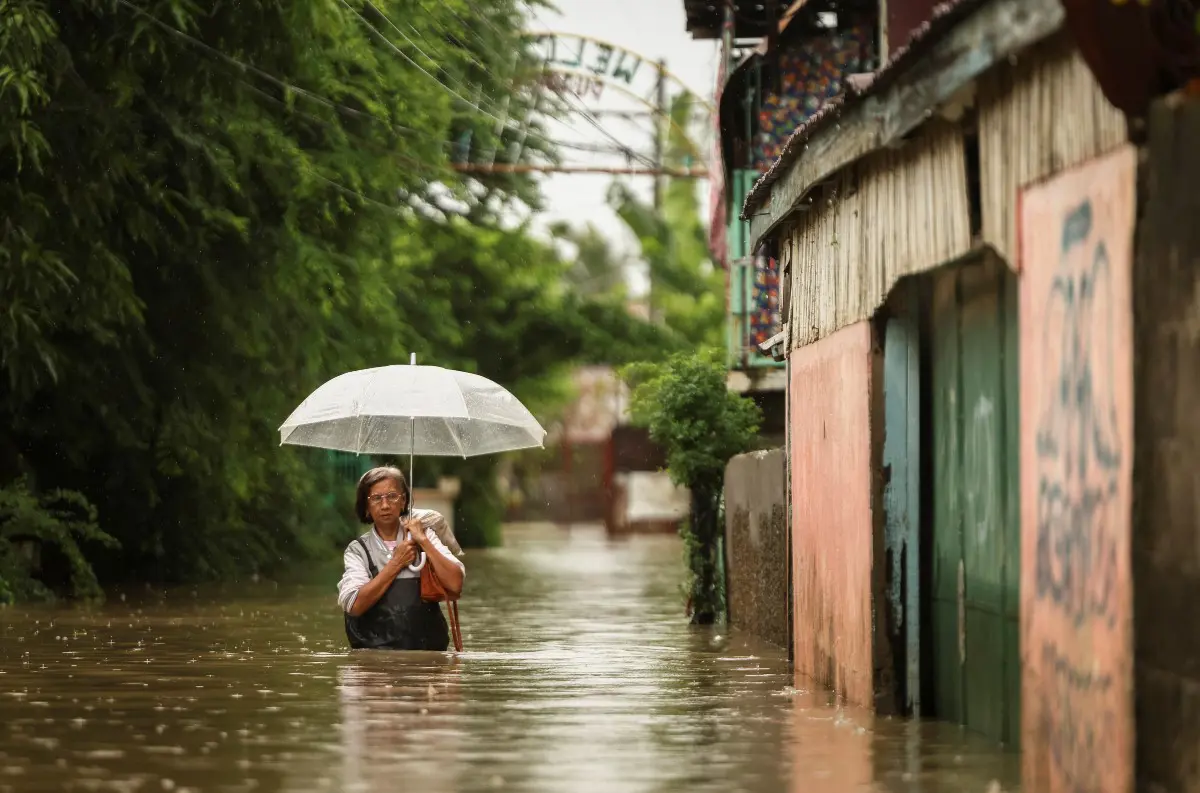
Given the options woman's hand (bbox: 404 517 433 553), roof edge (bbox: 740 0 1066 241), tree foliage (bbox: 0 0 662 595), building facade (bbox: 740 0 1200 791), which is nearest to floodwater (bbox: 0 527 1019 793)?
building facade (bbox: 740 0 1200 791)

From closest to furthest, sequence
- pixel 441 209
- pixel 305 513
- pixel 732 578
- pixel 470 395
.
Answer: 1. pixel 470 395
2. pixel 732 578
3. pixel 305 513
4. pixel 441 209

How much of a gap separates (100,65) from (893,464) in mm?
12964

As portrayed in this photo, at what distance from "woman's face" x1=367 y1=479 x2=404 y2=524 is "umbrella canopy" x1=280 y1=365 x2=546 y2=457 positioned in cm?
108

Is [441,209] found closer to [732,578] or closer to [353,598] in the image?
[732,578]

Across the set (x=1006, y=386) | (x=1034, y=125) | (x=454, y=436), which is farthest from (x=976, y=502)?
(x=454, y=436)

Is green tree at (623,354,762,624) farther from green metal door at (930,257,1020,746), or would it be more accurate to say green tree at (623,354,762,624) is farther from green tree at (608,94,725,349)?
green tree at (608,94,725,349)

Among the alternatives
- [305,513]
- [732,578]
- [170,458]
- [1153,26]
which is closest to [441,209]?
[305,513]

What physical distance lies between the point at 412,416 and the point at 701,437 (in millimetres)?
6868

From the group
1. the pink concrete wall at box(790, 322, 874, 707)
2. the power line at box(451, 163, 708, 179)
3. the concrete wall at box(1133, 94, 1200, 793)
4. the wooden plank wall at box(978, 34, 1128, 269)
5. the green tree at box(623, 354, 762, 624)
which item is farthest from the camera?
the power line at box(451, 163, 708, 179)

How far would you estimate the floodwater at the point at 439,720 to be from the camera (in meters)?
9.08

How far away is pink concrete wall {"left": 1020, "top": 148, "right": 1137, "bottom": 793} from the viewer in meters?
7.50

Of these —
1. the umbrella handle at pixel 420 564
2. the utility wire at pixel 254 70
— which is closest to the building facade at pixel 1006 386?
the umbrella handle at pixel 420 564

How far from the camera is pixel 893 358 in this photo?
39.3 feet

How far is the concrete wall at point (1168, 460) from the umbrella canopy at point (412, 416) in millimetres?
7483
